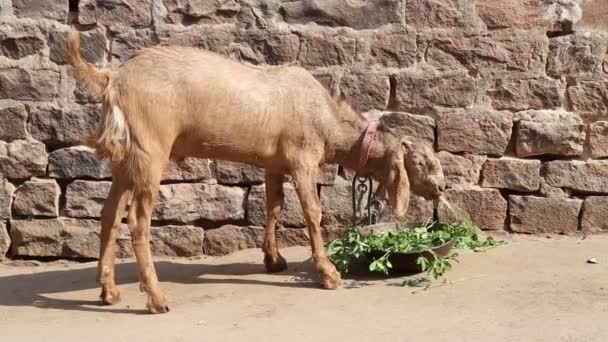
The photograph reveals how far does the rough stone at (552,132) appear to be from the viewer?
20.5 ft

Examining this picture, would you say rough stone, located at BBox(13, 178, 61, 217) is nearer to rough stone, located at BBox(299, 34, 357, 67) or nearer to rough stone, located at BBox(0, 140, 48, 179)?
rough stone, located at BBox(0, 140, 48, 179)

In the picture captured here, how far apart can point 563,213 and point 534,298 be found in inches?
67.7

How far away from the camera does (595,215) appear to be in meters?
6.32

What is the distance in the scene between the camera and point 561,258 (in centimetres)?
570

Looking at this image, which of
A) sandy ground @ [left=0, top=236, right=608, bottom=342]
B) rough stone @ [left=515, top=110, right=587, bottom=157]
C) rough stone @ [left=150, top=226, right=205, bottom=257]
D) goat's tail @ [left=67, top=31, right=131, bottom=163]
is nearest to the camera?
sandy ground @ [left=0, top=236, right=608, bottom=342]

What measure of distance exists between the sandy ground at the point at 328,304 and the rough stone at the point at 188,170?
71 centimetres

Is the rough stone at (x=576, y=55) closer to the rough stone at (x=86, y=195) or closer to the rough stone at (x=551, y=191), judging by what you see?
the rough stone at (x=551, y=191)

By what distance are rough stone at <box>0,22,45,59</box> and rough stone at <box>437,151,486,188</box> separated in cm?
338

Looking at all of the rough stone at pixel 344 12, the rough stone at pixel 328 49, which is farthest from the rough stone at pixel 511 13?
the rough stone at pixel 328 49

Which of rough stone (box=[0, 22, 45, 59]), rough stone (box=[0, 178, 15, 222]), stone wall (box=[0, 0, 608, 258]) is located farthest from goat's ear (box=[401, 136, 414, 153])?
rough stone (box=[0, 178, 15, 222])

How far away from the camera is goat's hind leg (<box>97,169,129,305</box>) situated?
5176 mm

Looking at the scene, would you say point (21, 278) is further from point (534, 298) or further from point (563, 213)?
point (563, 213)

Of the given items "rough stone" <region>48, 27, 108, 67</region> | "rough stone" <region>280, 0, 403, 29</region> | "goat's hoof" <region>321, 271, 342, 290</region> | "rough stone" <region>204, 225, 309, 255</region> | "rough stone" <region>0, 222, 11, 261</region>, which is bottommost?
"rough stone" <region>0, 222, 11, 261</region>

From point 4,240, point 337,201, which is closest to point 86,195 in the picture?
point 4,240
